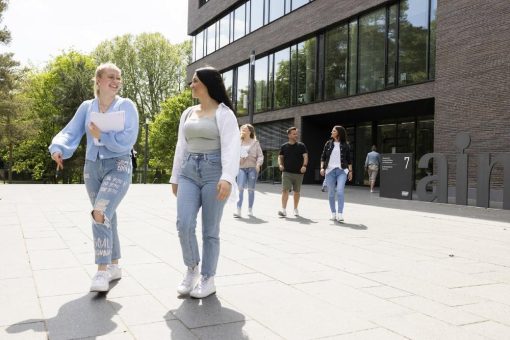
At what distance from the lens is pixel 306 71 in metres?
22.4

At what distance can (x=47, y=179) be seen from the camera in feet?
140

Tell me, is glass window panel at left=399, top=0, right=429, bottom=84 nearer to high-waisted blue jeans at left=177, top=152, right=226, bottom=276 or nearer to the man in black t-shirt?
the man in black t-shirt

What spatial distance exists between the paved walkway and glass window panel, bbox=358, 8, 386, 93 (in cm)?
1085

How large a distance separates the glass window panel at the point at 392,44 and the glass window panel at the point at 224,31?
550 inches

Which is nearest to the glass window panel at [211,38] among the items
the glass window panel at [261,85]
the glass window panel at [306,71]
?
the glass window panel at [261,85]

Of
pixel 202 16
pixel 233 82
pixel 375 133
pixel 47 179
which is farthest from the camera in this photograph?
pixel 47 179

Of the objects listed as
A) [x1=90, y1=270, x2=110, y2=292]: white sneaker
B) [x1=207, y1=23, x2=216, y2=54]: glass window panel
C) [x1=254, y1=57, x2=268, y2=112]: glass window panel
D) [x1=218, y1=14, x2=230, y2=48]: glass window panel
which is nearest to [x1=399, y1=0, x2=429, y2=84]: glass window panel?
[x1=254, y1=57, x2=268, y2=112]: glass window panel

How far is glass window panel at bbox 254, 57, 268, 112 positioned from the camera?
25781mm

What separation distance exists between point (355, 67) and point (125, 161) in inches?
650

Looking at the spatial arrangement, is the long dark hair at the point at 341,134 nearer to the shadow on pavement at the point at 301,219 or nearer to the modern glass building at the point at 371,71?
the shadow on pavement at the point at 301,219

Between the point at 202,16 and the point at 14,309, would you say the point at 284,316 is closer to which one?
the point at 14,309

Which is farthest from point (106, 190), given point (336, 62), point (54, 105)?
point (54, 105)

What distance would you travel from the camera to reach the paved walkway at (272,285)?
3.18 meters

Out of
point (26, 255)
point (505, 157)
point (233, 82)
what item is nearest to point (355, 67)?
point (505, 157)
